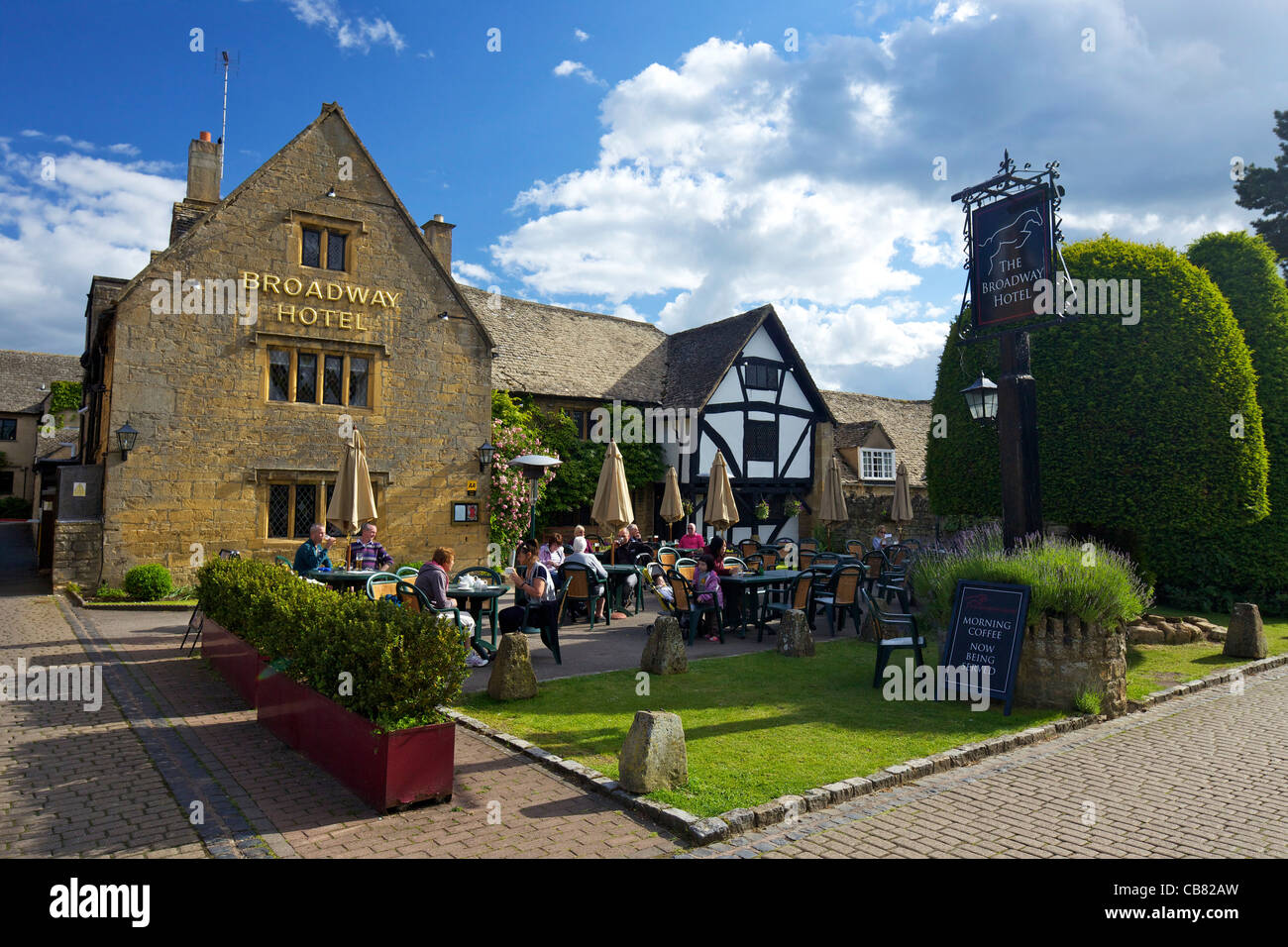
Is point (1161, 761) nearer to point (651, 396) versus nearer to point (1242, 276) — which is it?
point (1242, 276)

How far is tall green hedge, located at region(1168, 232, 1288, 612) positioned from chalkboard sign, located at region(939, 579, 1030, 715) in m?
11.3

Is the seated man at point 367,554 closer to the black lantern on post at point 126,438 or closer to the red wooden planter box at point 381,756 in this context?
the black lantern on post at point 126,438

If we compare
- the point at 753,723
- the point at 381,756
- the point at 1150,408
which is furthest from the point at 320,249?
the point at 1150,408

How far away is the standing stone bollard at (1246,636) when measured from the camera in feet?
36.0

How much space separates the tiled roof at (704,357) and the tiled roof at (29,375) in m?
36.2

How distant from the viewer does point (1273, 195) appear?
30.0 meters

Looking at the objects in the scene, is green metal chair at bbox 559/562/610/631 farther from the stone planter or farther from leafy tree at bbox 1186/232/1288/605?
leafy tree at bbox 1186/232/1288/605

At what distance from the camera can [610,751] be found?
632cm

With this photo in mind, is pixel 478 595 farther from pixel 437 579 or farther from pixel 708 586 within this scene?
pixel 708 586

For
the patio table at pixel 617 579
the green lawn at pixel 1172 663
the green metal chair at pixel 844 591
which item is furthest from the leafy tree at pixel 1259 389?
the patio table at pixel 617 579

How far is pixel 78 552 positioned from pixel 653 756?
15131mm

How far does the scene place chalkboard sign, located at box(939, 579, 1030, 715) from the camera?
789cm
